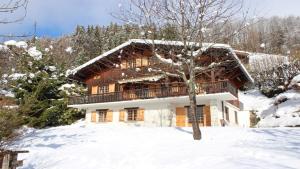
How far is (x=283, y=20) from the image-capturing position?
105375 mm

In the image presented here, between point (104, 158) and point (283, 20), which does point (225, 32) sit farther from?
point (283, 20)

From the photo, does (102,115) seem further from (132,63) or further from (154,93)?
(154,93)

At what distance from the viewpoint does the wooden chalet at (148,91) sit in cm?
2681

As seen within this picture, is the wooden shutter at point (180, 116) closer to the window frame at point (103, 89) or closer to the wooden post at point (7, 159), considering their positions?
the window frame at point (103, 89)

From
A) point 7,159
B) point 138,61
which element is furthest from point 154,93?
point 7,159

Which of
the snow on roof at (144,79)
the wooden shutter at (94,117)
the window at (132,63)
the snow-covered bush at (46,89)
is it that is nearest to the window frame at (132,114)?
the snow on roof at (144,79)

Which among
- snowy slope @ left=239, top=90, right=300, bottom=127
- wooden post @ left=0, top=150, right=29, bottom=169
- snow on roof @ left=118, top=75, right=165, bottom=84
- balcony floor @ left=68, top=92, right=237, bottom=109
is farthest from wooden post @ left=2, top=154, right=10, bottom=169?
snowy slope @ left=239, top=90, right=300, bottom=127

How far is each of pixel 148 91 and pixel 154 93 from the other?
2.22 ft

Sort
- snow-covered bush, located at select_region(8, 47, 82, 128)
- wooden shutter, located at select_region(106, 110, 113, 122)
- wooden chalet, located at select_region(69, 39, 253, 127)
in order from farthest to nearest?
wooden shutter, located at select_region(106, 110, 113, 122), snow-covered bush, located at select_region(8, 47, 82, 128), wooden chalet, located at select_region(69, 39, 253, 127)

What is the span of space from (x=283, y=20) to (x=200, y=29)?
324 feet

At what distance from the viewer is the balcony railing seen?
85.3 feet

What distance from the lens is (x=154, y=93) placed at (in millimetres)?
29609

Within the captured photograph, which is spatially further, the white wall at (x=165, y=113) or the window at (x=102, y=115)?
the window at (x=102, y=115)

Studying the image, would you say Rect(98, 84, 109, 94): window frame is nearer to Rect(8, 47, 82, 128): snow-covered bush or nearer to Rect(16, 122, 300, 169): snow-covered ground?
Rect(8, 47, 82, 128): snow-covered bush
